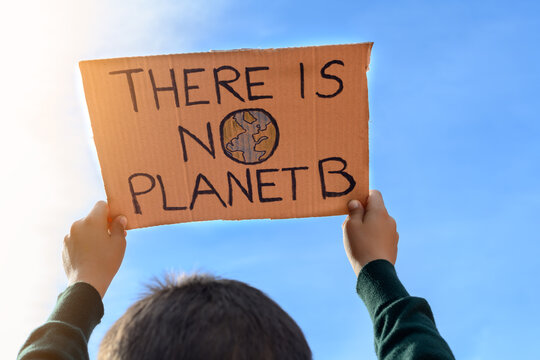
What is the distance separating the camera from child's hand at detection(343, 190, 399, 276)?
219cm

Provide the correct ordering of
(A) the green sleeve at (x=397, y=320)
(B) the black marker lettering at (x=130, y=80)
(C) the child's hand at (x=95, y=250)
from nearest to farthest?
(A) the green sleeve at (x=397, y=320), (C) the child's hand at (x=95, y=250), (B) the black marker lettering at (x=130, y=80)

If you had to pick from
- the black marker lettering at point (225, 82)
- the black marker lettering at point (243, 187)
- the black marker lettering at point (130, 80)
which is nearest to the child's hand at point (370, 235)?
the black marker lettering at point (243, 187)

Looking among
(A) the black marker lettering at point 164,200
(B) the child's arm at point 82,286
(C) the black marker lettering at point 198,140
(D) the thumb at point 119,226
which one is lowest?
(B) the child's arm at point 82,286

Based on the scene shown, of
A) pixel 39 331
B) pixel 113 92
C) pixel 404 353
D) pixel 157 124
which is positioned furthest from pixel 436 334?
pixel 113 92

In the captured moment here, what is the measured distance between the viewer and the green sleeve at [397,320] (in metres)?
1.60

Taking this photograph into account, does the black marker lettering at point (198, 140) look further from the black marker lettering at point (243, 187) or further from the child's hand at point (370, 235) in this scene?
the child's hand at point (370, 235)

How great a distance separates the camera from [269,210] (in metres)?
2.63

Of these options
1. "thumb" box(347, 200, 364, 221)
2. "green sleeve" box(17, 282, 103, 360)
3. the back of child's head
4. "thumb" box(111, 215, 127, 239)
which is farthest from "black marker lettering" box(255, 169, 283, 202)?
the back of child's head

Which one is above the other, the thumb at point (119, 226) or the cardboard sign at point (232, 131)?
the cardboard sign at point (232, 131)

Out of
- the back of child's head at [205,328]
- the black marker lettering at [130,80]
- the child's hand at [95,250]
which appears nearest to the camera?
the back of child's head at [205,328]

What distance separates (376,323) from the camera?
1.80m

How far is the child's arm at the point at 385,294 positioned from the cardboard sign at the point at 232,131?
249mm

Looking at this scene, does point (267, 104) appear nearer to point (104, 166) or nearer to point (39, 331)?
point (104, 166)

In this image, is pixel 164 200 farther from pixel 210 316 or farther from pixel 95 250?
pixel 210 316
